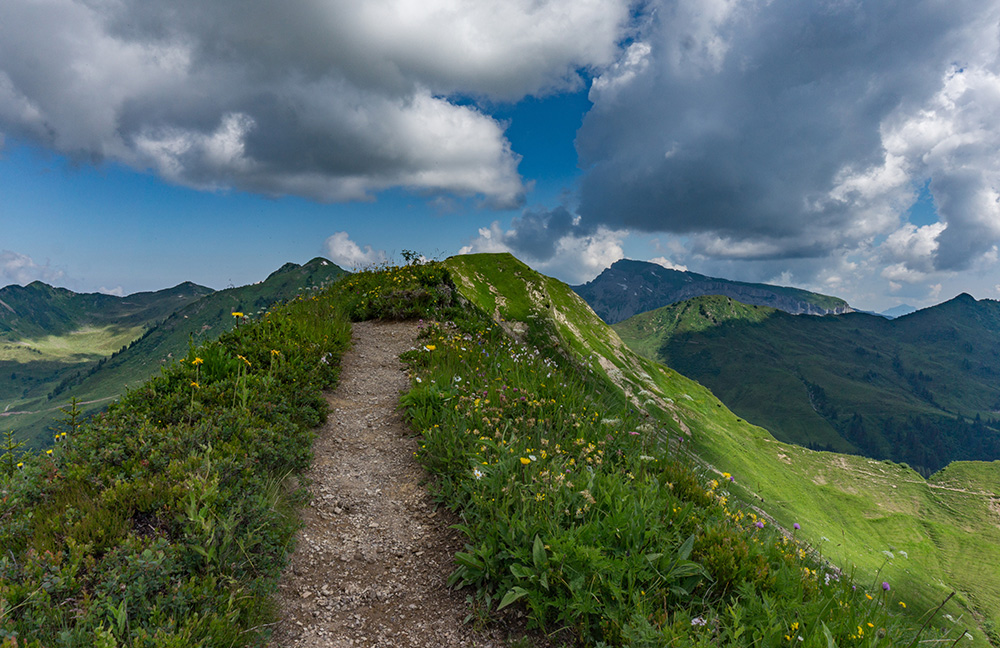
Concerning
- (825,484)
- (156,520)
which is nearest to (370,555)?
(156,520)

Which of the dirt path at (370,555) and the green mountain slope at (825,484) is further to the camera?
the green mountain slope at (825,484)

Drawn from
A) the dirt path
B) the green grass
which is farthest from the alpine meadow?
the dirt path

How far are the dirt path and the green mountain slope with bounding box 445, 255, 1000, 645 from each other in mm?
42255

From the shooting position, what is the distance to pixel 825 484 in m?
126

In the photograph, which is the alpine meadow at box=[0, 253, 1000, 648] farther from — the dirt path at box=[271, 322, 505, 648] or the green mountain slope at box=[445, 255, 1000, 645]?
the green mountain slope at box=[445, 255, 1000, 645]

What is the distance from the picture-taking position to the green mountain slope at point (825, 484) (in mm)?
71250

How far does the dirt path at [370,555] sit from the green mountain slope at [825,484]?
139 ft

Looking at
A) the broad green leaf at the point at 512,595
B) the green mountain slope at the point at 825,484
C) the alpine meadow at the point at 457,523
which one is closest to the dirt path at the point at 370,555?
the alpine meadow at the point at 457,523

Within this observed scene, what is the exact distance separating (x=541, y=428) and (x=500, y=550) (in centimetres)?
216

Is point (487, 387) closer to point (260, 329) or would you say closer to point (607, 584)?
point (607, 584)

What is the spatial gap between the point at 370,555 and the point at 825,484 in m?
160

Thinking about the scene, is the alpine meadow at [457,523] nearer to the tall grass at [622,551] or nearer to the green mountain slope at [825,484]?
the tall grass at [622,551]

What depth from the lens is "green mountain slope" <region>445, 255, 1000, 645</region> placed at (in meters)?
71.2

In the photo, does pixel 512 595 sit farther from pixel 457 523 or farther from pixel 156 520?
pixel 156 520
